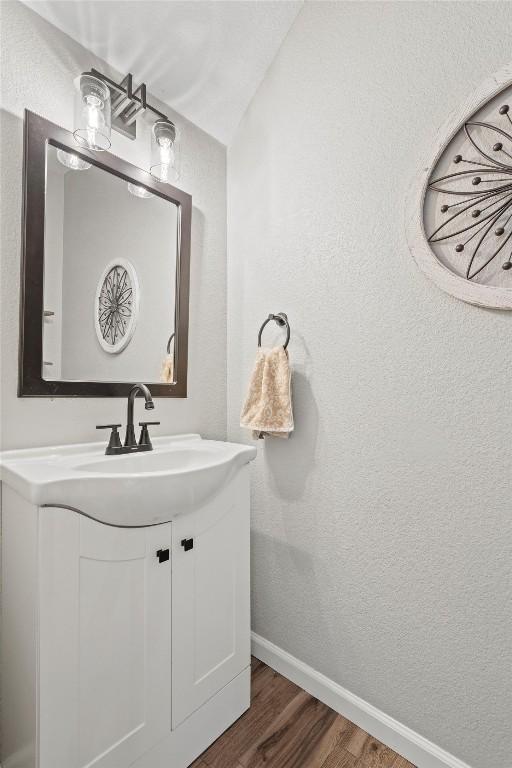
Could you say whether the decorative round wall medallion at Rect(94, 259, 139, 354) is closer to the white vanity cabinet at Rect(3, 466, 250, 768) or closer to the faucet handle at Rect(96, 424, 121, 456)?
the faucet handle at Rect(96, 424, 121, 456)

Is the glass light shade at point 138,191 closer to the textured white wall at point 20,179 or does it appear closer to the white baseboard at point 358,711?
the textured white wall at point 20,179

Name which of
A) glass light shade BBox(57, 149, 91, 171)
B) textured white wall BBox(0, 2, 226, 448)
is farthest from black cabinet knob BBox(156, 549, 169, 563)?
glass light shade BBox(57, 149, 91, 171)

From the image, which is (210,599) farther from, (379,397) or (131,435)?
(379,397)

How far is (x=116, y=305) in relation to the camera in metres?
1.37

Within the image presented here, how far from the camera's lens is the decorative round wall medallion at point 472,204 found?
0.96m

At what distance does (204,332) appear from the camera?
5.48ft

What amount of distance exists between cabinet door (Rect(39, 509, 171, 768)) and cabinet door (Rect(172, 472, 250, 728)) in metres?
0.04

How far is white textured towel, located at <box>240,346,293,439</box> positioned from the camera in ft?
4.55

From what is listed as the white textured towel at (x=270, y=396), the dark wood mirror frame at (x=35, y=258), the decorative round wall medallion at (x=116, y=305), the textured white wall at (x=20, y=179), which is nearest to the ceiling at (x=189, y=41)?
the textured white wall at (x=20, y=179)

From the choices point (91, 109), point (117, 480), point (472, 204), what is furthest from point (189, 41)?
point (117, 480)

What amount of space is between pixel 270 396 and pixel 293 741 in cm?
112

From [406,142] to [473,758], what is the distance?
1.75 m

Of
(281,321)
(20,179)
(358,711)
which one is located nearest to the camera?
(20,179)

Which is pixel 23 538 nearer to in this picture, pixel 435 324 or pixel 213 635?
pixel 213 635
